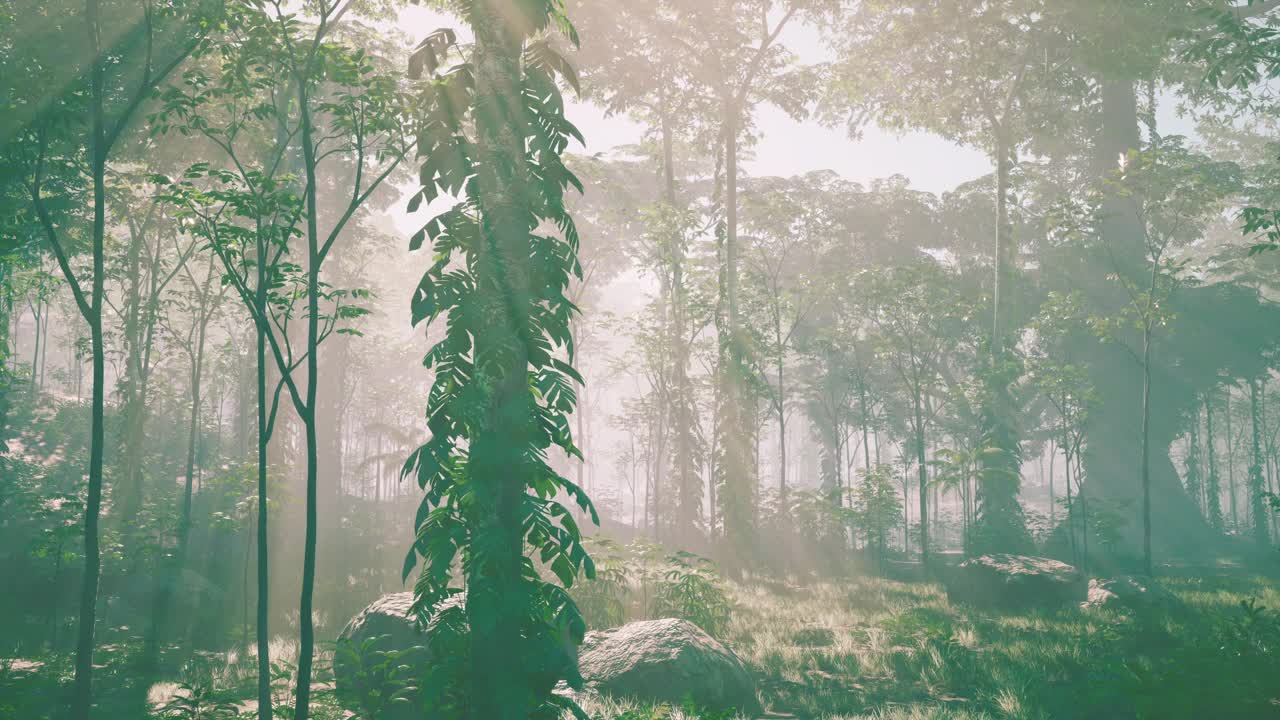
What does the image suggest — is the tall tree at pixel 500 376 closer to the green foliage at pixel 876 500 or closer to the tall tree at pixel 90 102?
the tall tree at pixel 90 102

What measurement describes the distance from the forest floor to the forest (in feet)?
0.28

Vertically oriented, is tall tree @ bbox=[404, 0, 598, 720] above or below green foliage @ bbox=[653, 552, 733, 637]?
above

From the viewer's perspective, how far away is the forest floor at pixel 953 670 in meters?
6.27

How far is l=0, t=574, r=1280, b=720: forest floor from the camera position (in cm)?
627

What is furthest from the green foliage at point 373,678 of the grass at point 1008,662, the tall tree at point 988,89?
the tall tree at point 988,89

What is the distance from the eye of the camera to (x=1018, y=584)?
14195 mm

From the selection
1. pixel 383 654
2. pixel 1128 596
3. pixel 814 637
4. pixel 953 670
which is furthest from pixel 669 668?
pixel 1128 596

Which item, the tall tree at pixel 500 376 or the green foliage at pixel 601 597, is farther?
the green foliage at pixel 601 597

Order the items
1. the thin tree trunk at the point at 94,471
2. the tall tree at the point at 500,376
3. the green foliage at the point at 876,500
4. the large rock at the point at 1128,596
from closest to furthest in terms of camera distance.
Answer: the tall tree at the point at 500,376
the thin tree trunk at the point at 94,471
the large rock at the point at 1128,596
the green foliage at the point at 876,500

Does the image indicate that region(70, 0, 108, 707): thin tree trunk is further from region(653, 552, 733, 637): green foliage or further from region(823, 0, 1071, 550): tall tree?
region(823, 0, 1071, 550): tall tree

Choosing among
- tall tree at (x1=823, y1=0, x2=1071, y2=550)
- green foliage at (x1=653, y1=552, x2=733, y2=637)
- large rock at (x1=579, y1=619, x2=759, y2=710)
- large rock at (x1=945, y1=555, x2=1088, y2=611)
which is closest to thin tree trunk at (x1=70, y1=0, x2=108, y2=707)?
large rock at (x1=579, y1=619, x2=759, y2=710)

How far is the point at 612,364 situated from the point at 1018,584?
18081mm

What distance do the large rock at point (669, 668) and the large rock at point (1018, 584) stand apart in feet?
29.2

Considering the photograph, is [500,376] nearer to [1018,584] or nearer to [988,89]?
[1018,584]
